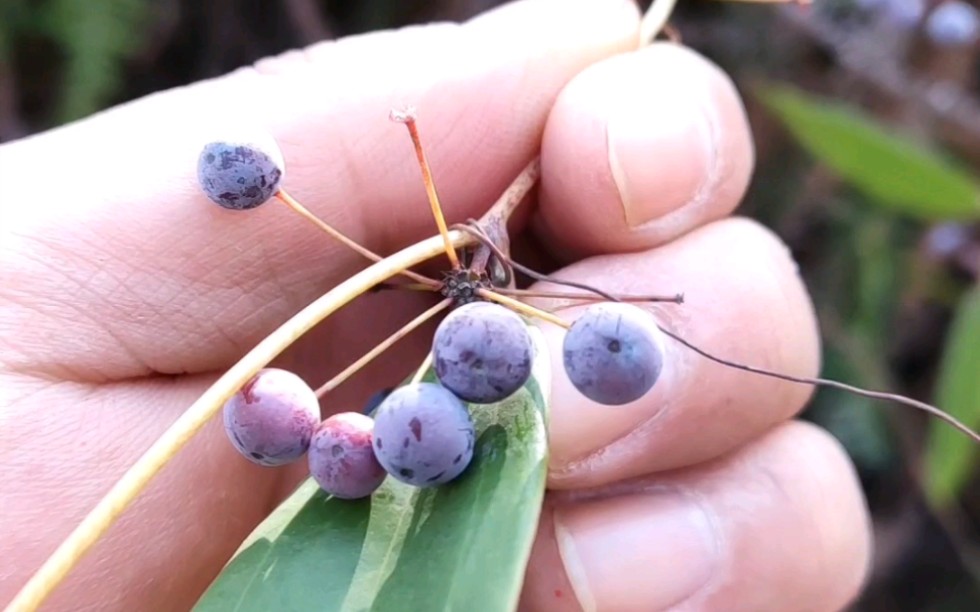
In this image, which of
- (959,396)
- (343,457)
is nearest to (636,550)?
(343,457)

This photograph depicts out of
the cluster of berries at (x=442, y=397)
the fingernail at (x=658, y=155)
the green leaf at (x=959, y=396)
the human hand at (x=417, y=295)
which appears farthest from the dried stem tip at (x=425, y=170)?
the green leaf at (x=959, y=396)

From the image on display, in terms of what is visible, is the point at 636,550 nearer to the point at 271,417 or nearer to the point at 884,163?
the point at 271,417

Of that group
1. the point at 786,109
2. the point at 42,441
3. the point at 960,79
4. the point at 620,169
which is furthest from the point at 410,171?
the point at 960,79

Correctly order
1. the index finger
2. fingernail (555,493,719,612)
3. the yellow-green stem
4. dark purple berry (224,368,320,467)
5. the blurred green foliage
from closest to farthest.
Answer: the yellow-green stem
dark purple berry (224,368,320,467)
the index finger
fingernail (555,493,719,612)
the blurred green foliage

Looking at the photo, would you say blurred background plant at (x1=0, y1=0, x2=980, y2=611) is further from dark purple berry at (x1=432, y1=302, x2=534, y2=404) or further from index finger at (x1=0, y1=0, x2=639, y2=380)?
dark purple berry at (x1=432, y1=302, x2=534, y2=404)

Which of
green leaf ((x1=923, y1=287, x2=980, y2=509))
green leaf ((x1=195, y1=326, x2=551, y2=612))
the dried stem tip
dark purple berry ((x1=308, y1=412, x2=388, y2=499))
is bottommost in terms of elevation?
green leaf ((x1=923, y1=287, x2=980, y2=509))

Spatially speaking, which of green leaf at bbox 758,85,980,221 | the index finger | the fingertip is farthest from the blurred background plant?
the index finger

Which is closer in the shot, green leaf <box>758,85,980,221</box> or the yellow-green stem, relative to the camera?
the yellow-green stem

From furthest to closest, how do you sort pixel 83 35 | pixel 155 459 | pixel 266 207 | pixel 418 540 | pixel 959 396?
pixel 83 35 → pixel 959 396 → pixel 266 207 → pixel 418 540 → pixel 155 459
